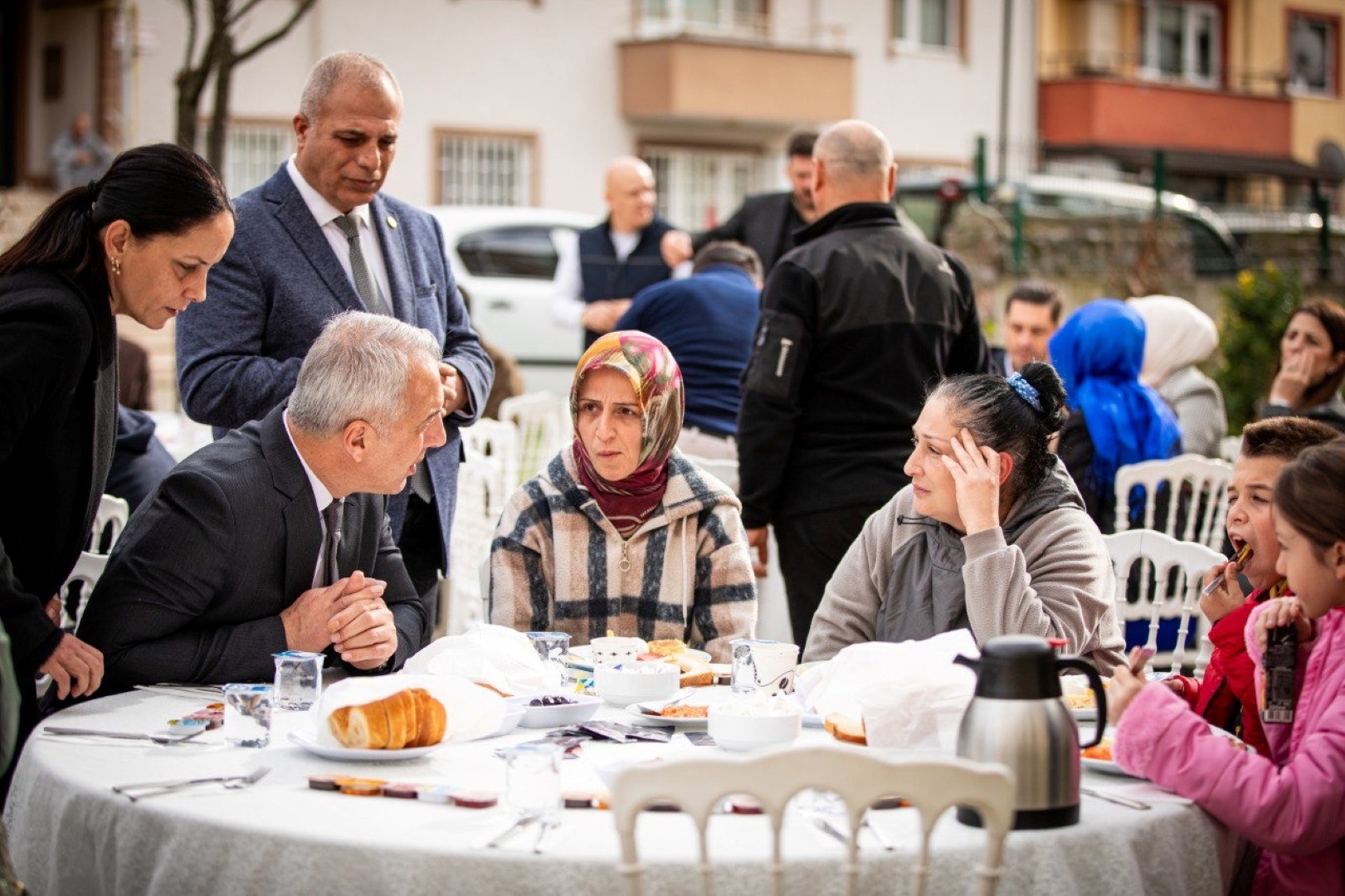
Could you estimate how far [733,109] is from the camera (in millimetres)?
23609

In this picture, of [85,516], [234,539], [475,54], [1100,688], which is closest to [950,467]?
[1100,688]

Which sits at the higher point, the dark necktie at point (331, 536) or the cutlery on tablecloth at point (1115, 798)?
the dark necktie at point (331, 536)

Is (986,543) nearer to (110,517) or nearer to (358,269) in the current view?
(358,269)

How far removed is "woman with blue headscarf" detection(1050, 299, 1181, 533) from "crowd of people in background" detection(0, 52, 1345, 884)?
0.04ft

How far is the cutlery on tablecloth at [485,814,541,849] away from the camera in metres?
2.32

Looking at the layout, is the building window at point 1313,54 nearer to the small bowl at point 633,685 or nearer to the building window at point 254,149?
the building window at point 254,149

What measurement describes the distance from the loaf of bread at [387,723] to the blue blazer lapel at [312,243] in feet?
6.03

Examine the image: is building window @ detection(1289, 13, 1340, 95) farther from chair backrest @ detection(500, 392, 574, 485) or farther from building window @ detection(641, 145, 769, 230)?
chair backrest @ detection(500, 392, 574, 485)

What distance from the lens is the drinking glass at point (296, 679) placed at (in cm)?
312

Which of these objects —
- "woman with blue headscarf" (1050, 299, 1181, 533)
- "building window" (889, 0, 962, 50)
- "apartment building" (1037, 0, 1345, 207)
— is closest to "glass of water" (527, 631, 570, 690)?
"woman with blue headscarf" (1050, 299, 1181, 533)

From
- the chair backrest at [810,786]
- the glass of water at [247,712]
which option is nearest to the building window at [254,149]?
the glass of water at [247,712]

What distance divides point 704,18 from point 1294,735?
2297 cm

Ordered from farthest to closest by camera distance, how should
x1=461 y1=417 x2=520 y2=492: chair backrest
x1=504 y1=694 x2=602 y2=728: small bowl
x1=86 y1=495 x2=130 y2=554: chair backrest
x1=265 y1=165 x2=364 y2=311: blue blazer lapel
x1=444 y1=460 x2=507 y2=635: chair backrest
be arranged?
x1=461 y1=417 x2=520 y2=492: chair backrest
x1=444 y1=460 x2=507 y2=635: chair backrest
x1=86 y1=495 x2=130 y2=554: chair backrest
x1=265 y1=165 x2=364 y2=311: blue blazer lapel
x1=504 y1=694 x2=602 y2=728: small bowl

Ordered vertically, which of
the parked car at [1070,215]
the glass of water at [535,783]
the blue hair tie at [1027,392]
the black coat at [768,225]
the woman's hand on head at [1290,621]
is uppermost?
the parked car at [1070,215]
